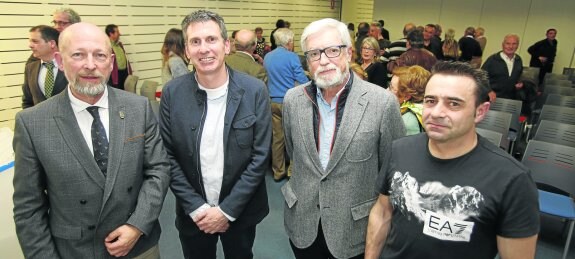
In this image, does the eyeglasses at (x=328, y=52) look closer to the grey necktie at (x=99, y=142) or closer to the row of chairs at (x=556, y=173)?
the grey necktie at (x=99, y=142)

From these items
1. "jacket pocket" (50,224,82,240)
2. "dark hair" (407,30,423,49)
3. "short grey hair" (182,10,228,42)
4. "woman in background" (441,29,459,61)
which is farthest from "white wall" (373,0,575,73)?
"jacket pocket" (50,224,82,240)

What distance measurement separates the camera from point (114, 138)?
1.45m

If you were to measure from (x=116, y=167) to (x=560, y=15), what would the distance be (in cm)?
1146

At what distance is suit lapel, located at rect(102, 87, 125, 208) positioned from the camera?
4.67ft

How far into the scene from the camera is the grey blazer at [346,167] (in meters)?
1.58

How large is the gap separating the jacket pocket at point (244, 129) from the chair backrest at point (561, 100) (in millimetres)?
5420

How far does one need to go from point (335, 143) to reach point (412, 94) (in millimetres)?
947

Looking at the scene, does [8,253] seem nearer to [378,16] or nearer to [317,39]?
[317,39]

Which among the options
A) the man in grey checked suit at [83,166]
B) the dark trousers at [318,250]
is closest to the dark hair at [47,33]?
the man in grey checked suit at [83,166]

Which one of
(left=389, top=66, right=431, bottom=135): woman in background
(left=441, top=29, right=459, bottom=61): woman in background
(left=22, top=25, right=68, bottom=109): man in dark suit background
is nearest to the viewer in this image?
(left=389, top=66, right=431, bottom=135): woman in background

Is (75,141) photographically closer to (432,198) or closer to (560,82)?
(432,198)

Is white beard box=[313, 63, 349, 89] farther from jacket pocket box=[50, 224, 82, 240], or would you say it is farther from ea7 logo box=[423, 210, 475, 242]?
jacket pocket box=[50, 224, 82, 240]

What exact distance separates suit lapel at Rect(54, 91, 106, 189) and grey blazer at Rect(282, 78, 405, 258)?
2.93 ft

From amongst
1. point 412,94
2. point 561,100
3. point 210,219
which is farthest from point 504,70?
point 210,219
